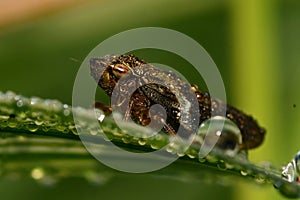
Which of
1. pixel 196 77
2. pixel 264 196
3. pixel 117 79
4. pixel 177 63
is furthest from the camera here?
pixel 177 63

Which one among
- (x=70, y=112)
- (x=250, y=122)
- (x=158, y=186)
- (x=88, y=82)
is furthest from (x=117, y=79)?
(x=158, y=186)

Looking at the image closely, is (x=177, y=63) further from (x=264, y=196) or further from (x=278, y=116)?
(x=264, y=196)

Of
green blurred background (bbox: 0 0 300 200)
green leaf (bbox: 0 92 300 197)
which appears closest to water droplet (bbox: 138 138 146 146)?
green leaf (bbox: 0 92 300 197)

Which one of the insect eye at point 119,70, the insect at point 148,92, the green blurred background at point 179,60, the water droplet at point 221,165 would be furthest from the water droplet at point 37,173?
the green blurred background at point 179,60

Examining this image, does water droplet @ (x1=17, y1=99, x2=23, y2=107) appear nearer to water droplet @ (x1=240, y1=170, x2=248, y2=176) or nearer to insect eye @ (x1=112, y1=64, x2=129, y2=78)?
water droplet @ (x1=240, y1=170, x2=248, y2=176)

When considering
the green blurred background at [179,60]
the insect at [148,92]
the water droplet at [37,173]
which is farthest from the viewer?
the green blurred background at [179,60]

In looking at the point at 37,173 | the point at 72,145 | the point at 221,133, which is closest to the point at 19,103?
the point at 72,145

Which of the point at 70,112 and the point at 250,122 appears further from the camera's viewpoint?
the point at 250,122

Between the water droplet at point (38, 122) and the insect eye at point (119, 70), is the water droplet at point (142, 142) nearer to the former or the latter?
the water droplet at point (38, 122)
